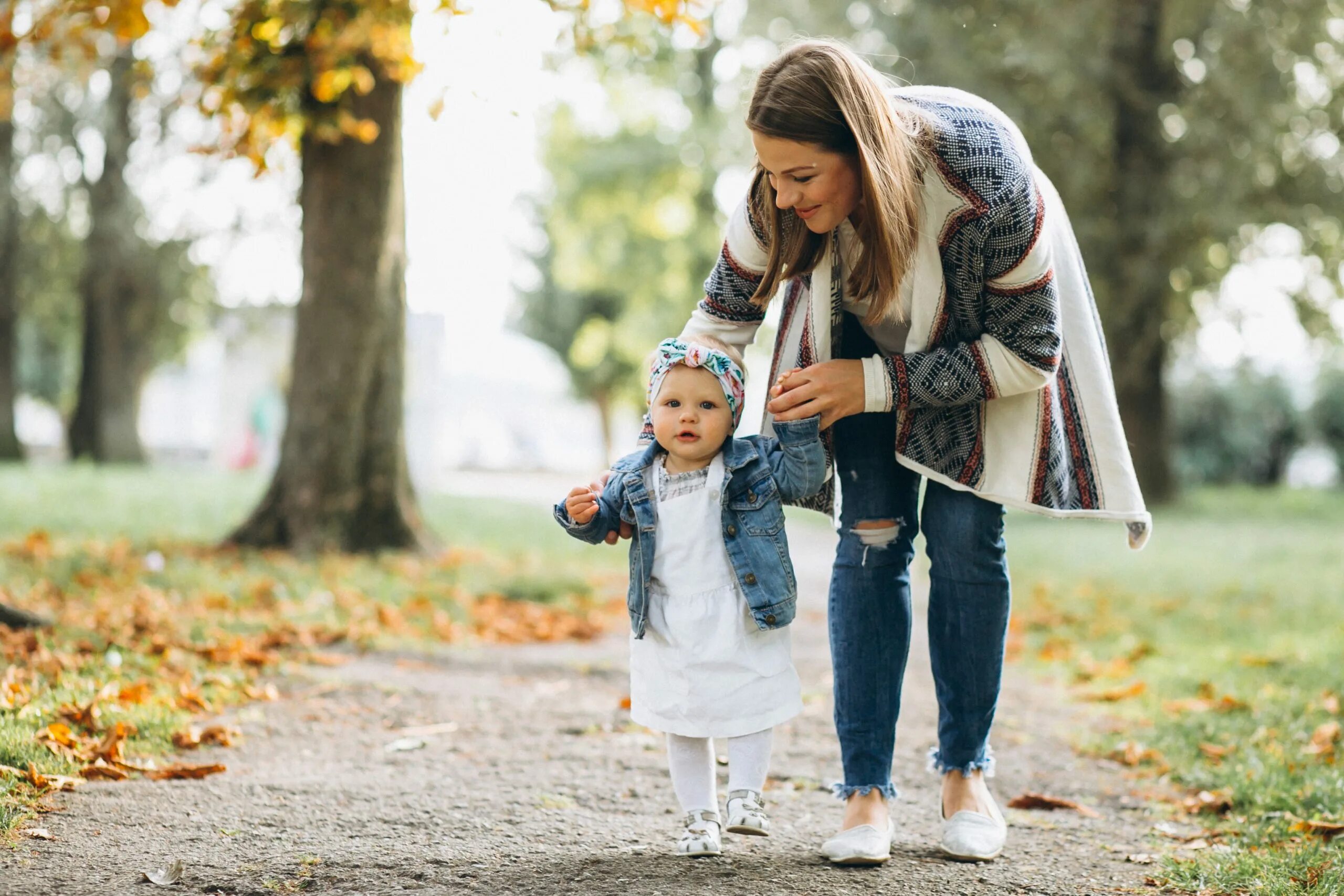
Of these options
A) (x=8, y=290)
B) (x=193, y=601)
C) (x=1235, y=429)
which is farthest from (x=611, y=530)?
(x=1235, y=429)

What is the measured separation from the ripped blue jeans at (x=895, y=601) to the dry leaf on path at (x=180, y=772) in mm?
1596

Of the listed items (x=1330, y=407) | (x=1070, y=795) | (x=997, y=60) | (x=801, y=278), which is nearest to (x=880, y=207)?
(x=801, y=278)

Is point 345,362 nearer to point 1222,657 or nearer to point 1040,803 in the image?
point 1222,657

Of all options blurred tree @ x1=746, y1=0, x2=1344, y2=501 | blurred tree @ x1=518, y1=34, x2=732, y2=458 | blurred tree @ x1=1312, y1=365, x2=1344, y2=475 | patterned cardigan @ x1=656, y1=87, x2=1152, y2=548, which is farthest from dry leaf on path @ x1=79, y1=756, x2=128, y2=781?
blurred tree @ x1=1312, y1=365, x2=1344, y2=475

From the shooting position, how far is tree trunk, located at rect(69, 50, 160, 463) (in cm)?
1744

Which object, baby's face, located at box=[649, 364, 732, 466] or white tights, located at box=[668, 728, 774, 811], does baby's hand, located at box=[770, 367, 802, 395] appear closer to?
baby's face, located at box=[649, 364, 732, 466]

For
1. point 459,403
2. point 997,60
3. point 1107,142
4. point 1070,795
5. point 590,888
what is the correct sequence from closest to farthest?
point 590,888 < point 1070,795 < point 997,60 < point 1107,142 < point 459,403

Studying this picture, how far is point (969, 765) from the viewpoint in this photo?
2873mm

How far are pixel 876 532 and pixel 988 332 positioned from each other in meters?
0.52

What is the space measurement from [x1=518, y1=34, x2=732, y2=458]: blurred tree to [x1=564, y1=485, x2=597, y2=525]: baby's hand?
1703 cm

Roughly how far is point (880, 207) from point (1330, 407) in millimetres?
22188

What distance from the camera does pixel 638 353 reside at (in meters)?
32.4

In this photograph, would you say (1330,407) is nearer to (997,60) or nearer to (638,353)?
(997,60)

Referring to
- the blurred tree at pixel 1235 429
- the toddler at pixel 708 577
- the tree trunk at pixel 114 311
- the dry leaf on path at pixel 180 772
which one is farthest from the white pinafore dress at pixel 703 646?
the blurred tree at pixel 1235 429
